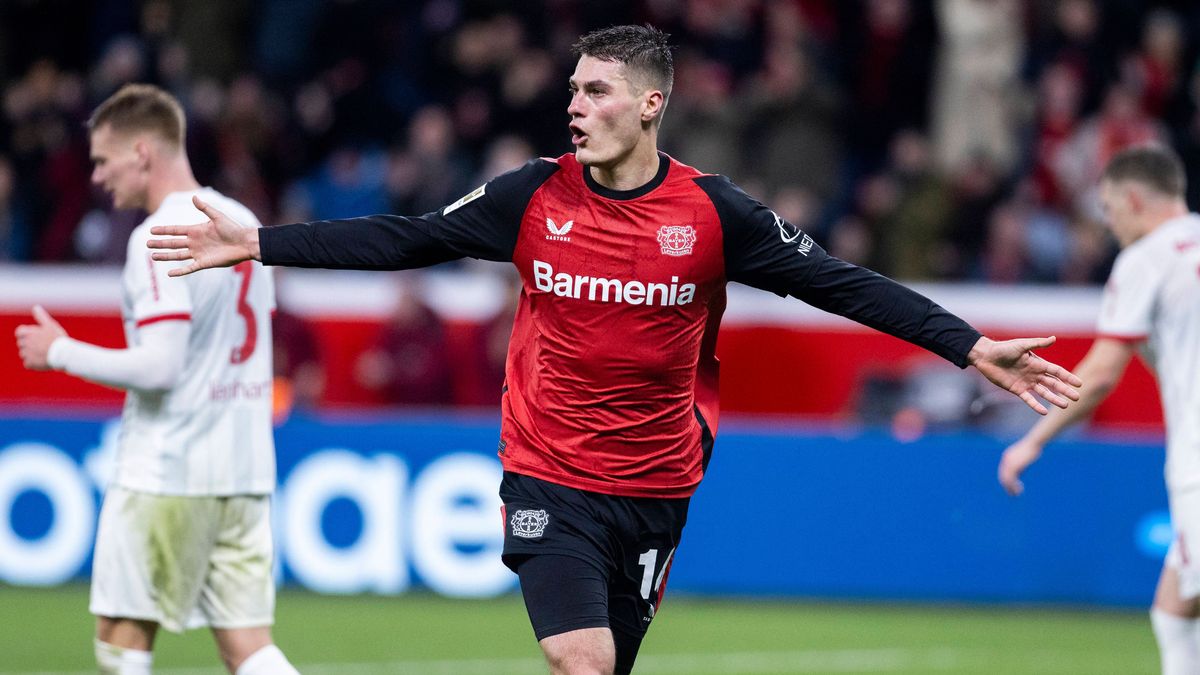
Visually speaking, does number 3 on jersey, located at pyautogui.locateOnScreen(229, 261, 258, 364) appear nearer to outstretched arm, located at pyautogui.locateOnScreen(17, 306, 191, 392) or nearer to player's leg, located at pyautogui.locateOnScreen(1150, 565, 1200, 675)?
outstretched arm, located at pyautogui.locateOnScreen(17, 306, 191, 392)

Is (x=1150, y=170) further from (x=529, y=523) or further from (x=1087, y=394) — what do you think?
(x=529, y=523)

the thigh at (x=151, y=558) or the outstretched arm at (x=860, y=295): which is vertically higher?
the outstretched arm at (x=860, y=295)

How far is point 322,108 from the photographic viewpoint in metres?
16.1

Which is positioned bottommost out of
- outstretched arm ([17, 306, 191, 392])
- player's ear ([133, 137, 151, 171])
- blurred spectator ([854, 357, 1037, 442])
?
blurred spectator ([854, 357, 1037, 442])

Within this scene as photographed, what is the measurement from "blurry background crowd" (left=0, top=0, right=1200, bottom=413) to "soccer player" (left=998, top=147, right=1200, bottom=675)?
7163 millimetres

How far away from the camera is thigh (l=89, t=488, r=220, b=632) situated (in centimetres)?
636

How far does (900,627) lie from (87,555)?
16.9 feet

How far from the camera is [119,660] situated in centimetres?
633

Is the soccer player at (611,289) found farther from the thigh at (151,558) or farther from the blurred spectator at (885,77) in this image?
the blurred spectator at (885,77)

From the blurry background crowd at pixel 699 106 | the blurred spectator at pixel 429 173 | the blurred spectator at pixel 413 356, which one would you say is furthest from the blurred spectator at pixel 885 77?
the blurred spectator at pixel 413 356

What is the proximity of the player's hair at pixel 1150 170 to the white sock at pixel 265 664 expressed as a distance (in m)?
3.88

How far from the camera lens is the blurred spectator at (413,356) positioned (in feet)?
45.7

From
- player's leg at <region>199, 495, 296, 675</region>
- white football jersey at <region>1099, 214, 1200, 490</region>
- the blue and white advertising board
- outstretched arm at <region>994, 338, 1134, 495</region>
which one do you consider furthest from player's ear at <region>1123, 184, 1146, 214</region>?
the blue and white advertising board

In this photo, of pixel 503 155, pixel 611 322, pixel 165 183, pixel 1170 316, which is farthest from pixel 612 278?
pixel 503 155
